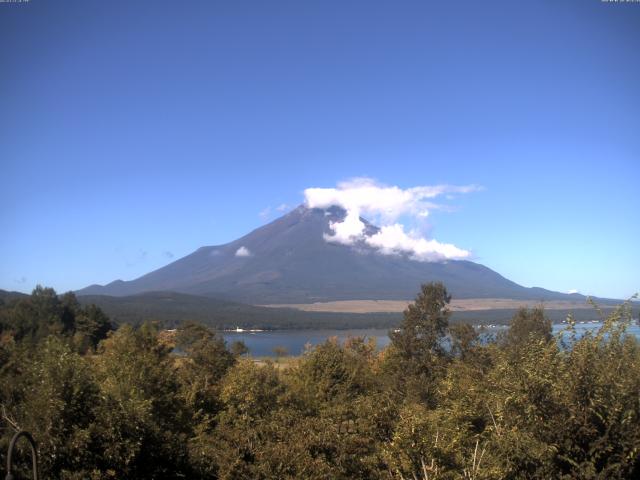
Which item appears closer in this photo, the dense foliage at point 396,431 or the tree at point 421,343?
the dense foliage at point 396,431

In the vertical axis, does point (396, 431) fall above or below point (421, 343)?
above

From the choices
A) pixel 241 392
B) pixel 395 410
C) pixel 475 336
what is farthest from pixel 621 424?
pixel 475 336

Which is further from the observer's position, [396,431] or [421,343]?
[421,343]

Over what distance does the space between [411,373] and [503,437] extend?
932 inches

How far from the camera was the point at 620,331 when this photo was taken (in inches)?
469

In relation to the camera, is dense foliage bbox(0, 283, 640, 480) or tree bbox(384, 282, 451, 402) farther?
tree bbox(384, 282, 451, 402)

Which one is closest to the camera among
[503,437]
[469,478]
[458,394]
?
[469,478]

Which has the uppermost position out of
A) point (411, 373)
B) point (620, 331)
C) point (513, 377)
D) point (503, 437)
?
point (620, 331)

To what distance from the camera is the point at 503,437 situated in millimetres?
11359

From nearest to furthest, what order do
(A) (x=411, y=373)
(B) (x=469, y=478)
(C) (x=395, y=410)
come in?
(B) (x=469, y=478) → (C) (x=395, y=410) → (A) (x=411, y=373)

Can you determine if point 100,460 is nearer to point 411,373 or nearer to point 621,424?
point 621,424

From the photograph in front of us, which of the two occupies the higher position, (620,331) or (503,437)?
(620,331)

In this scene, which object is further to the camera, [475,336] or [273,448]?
[475,336]

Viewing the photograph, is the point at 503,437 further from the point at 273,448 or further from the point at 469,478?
the point at 273,448
